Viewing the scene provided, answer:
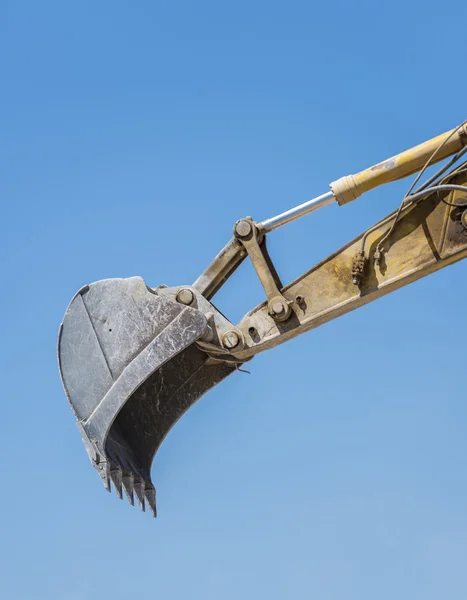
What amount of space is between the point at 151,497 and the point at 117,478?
23.4 inches

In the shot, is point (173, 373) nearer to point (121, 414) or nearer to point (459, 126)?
point (121, 414)

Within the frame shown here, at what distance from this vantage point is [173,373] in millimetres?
10117

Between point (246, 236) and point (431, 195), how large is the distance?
4.96ft

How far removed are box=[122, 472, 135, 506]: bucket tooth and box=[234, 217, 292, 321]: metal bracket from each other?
2008 millimetres

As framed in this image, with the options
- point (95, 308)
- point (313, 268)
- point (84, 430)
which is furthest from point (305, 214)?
point (84, 430)

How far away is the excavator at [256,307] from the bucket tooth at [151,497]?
44 centimetres

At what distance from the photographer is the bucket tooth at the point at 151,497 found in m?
10.1

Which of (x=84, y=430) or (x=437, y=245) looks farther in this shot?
(x=84, y=430)

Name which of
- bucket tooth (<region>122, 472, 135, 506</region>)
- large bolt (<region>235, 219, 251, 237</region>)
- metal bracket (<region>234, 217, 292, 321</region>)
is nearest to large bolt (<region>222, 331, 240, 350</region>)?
metal bracket (<region>234, 217, 292, 321</region>)

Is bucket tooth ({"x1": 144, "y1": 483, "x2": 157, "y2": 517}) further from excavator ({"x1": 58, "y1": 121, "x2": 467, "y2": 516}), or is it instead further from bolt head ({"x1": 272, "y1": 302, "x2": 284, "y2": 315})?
bolt head ({"x1": 272, "y1": 302, "x2": 284, "y2": 315})

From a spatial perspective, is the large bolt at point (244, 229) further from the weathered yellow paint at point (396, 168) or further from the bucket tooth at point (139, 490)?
the bucket tooth at point (139, 490)

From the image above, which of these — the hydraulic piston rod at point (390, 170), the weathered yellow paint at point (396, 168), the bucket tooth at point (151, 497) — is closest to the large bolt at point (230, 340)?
the hydraulic piston rod at point (390, 170)

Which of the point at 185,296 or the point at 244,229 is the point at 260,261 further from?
the point at 185,296

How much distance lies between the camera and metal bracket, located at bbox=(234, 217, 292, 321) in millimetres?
9078
